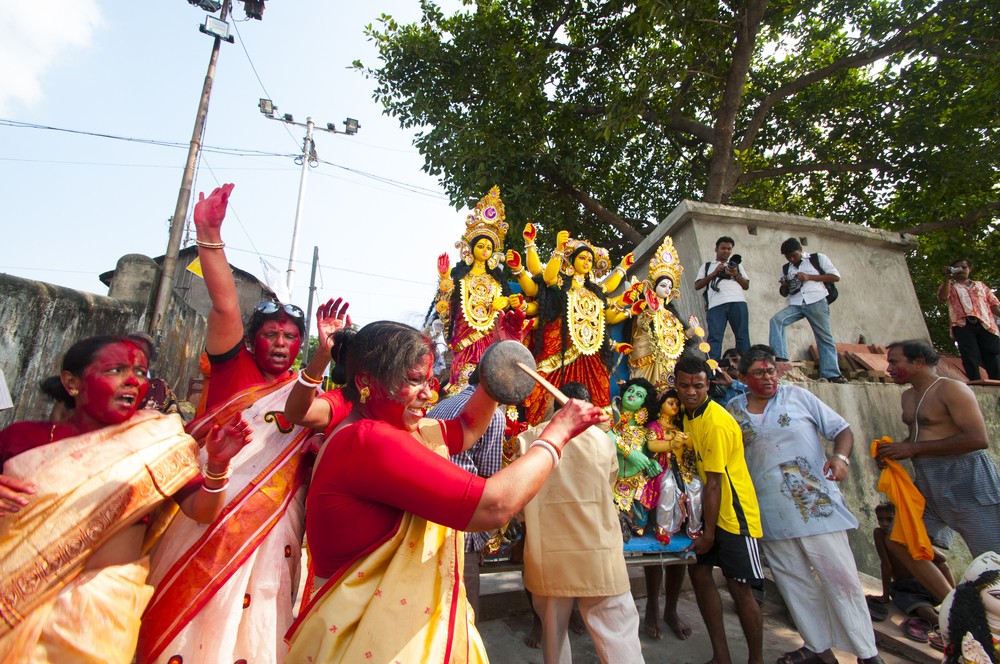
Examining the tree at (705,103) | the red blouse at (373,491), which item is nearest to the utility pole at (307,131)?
the tree at (705,103)

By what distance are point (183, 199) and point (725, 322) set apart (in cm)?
882

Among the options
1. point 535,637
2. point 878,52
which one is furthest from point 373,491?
point 878,52

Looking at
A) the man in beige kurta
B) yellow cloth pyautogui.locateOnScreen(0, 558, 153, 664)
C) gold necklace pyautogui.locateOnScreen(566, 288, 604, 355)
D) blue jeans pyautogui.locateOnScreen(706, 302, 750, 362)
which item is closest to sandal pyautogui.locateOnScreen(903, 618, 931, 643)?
the man in beige kurta

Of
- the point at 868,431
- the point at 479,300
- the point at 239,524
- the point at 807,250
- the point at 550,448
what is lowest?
the point at 239,524

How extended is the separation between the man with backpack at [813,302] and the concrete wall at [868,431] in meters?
0.51

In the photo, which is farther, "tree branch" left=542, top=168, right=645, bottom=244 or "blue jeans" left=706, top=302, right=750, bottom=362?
"tree branch" left=542, top=168, right=645, bottom=244

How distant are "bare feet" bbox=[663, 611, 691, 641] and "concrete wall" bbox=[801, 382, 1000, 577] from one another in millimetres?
2301

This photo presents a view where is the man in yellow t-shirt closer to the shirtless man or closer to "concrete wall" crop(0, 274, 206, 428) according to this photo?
the shirtless man

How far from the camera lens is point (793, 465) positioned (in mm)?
3869

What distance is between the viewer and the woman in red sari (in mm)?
1450

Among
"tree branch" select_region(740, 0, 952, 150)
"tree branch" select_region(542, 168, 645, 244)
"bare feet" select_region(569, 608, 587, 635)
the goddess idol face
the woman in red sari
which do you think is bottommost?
"bare feet" select_region(569, 608, 587, 635)

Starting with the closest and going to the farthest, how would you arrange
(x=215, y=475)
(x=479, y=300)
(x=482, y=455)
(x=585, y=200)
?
1. (x=215, y=475)
2. (x=482, y=455)
3. (x=479, y=300)
4. (x=585, y=200)

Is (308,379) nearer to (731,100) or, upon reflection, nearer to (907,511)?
(907,511)

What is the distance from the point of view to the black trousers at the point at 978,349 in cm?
755
